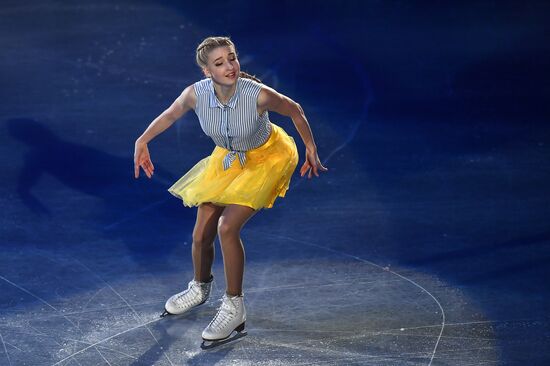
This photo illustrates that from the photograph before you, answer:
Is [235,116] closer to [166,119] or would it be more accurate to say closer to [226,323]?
[166,119]

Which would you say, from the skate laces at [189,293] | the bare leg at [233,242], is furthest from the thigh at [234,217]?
the skate laces at [189,293]

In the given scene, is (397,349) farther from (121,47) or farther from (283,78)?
(121,47)

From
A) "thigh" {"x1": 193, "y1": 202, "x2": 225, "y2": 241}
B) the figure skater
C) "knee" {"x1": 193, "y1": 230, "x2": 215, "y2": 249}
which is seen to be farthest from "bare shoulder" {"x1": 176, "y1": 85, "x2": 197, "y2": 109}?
"knee" {"x1": 193, "y1": 230, "x2": 215, "y2": 249}

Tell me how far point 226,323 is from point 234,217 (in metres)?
0.49

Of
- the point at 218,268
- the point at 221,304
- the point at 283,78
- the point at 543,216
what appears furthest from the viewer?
the point at 283,78

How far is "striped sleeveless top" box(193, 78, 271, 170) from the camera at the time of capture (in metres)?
5.11

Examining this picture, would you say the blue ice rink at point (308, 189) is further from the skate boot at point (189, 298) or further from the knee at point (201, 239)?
the knee at point (201, 239)

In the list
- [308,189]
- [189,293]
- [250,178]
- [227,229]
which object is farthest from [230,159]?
[308,189]

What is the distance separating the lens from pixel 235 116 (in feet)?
16.8

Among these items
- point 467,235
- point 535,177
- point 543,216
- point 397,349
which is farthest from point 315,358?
point 535,177

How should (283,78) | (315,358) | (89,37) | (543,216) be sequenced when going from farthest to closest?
(89,37) < (283,78) < (543,216) < (315,358)

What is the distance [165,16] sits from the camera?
29.7 ft

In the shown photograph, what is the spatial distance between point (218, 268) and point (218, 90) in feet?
3.82

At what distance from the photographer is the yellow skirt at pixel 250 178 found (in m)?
5.18
